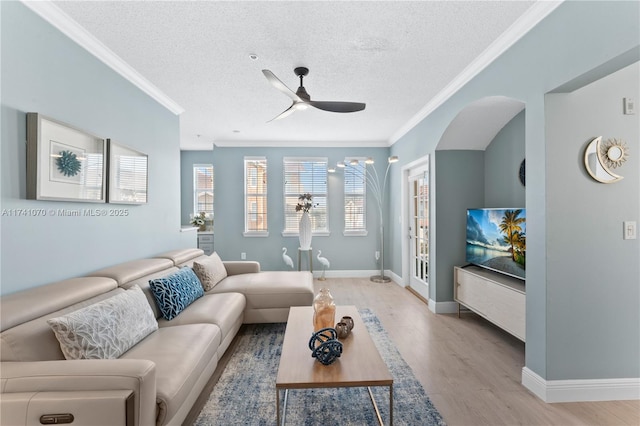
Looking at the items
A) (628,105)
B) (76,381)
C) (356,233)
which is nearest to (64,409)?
(76,381)

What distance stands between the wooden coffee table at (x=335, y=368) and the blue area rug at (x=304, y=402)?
116 millimetres

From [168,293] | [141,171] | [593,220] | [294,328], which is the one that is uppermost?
[141,171]

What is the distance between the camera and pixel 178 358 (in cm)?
171

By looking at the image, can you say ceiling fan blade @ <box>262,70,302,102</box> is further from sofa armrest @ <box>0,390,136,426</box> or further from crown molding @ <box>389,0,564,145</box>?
sofa armrest @ <box>0,390,136,426</box>

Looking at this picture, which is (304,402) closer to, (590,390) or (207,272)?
(207,272)

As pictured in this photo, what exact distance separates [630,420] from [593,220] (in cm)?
124

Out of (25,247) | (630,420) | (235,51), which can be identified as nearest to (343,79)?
(235,51)

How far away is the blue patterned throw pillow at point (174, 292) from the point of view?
7.91 feet

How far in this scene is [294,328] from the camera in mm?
2238

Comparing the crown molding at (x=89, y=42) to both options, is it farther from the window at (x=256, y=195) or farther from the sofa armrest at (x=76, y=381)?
the window at (x=256, y=195)

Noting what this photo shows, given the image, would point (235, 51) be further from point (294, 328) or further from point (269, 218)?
point (269, 218)

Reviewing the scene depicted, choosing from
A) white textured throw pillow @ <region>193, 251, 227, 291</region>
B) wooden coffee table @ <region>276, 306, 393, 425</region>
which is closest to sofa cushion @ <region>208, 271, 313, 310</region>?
white textured throw pillow @ <region>193, 251, 227, 291</region>

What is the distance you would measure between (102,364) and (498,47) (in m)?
3.33

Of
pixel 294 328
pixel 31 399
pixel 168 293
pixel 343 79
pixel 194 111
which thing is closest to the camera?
pixel 31 399
